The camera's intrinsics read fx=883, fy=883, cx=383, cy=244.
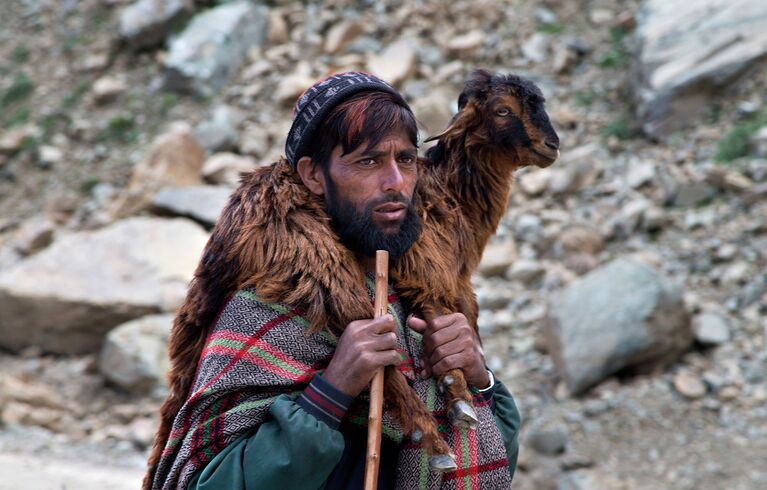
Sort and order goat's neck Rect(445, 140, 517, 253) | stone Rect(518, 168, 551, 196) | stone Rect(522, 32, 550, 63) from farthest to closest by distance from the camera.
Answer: stone Rect(522, 32, 550, 63)
stone Rect(518, 168, 551, 196)
goat's neck Rect(445, 140, 517, 253)

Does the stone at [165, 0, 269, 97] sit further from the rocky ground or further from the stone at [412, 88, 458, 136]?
the stone at [412, 88, 458, 136]

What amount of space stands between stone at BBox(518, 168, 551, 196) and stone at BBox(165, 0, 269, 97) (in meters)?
4.39

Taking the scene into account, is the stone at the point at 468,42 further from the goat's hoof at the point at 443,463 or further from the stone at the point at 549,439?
the goat's hoof at the point at 443,463

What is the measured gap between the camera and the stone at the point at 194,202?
28.3 ft

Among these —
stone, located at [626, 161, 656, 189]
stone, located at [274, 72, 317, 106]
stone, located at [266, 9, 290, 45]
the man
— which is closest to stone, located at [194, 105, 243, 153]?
stone, located at [274, 72, 317, 106]

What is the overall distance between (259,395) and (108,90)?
10096 millimetres

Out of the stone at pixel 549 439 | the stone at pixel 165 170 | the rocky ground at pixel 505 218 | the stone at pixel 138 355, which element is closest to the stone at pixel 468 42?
the rocky ground at pixel 505 218

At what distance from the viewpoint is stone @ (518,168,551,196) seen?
845cm

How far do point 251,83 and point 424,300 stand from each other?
8.93 metres

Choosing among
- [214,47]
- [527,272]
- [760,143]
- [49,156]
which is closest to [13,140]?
[49,156]

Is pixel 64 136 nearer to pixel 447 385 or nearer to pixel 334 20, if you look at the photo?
pixel 334 20

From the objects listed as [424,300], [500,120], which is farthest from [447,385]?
[500,120]

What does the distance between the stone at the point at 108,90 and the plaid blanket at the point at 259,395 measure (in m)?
9.89

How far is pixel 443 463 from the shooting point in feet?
7.18
